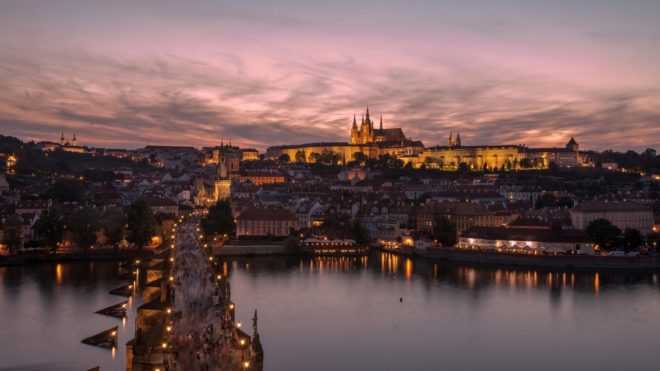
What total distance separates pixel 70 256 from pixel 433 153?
3895 cm

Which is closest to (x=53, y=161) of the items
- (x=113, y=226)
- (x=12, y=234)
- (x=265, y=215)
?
(x=265, y=215)

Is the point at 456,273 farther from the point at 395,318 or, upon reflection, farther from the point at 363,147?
the point at 363,147

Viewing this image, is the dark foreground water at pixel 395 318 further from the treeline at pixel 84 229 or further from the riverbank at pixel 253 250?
the riverbank at pixel 253 250

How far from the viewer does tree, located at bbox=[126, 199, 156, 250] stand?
63.9ft

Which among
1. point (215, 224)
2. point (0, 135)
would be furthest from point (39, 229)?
point (0, 135)

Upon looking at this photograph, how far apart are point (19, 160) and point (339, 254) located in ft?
94.7

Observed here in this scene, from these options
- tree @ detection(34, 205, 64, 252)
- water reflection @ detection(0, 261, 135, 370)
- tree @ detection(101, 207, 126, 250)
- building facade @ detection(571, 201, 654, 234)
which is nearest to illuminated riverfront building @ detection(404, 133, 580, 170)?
building facade @ detection(571, 201, 654, 234)

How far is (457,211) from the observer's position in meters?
23.3

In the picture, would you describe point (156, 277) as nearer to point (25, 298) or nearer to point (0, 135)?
point (25, 298)

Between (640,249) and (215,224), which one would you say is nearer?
(640,249)

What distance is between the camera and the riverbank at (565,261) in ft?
57.3

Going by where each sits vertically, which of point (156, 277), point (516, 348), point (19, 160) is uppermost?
point (19, 160)

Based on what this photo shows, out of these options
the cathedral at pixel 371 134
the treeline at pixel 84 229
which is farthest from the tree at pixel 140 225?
the cathedral at pixel 371 134

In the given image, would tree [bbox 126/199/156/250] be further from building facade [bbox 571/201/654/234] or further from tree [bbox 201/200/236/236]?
building facade [bbox 571/201/654/234]
